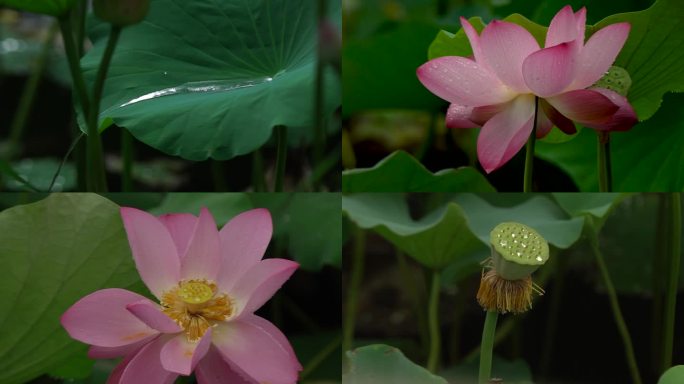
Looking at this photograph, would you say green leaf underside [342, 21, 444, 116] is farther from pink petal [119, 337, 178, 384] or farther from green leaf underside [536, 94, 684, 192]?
pink petal [119, 337, 178, 384]

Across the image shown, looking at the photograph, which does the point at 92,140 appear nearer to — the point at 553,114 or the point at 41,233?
the point at 41,233

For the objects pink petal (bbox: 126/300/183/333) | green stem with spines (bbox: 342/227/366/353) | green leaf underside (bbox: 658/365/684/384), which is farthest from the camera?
green stem with spines (bbox: 342/227/366/353)

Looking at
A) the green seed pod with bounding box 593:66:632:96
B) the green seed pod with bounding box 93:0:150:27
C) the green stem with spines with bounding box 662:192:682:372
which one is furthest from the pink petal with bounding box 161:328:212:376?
the green stem with spines with bounding box 662:192:682:372

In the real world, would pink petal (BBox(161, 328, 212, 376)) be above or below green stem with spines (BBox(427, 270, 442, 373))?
above

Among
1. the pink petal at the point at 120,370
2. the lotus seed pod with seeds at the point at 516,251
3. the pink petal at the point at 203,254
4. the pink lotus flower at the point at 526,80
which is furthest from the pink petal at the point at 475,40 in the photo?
the pink petal at the point at 120,370

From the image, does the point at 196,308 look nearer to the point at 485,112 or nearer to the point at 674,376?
the point at 485,112

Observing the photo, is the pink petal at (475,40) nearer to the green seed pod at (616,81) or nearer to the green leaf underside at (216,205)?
the green seed pod at (616,81)
